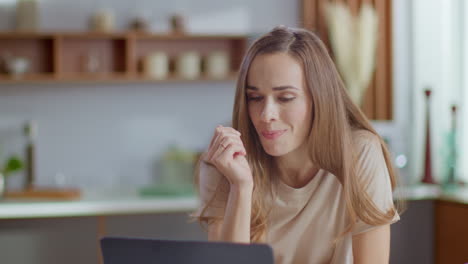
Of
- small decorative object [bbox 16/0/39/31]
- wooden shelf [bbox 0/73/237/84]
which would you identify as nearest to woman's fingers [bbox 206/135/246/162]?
wooden shelf [bbox 0/73/237/84]

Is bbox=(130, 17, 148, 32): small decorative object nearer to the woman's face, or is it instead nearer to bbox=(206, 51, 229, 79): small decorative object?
bbox=(206, 51, 229, 79): small decorative object

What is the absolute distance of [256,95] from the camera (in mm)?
1674

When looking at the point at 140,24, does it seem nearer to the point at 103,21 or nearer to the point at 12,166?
the point at 103,21

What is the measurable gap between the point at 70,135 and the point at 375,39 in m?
2.04

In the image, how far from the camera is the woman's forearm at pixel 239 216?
158cm

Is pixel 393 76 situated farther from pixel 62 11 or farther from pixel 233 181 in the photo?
pixel 233 181

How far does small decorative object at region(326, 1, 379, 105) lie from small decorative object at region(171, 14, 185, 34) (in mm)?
938

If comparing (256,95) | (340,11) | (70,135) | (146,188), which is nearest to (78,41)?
(70,135)

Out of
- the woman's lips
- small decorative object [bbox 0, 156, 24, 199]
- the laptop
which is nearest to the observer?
the laptop

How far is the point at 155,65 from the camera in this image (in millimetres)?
4016

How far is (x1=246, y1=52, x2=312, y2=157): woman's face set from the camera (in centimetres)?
165

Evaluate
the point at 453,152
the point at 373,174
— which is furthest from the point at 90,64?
the point at 373,174

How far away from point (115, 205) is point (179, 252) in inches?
97.8

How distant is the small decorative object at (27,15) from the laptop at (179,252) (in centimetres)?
309
